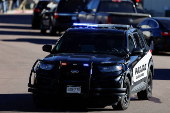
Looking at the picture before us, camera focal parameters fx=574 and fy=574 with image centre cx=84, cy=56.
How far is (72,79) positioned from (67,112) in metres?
0.58

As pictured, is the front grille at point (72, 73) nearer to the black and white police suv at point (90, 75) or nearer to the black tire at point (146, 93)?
the black and white police suv at point (90, 75)

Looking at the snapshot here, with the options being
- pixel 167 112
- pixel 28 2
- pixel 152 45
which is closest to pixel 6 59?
pixel 152 45

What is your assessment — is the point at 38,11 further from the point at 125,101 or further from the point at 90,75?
the point at 90,75

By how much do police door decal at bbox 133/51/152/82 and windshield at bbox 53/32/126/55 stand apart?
1.57ft

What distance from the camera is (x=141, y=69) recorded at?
11.4m

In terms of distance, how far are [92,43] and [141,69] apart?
3.74ft

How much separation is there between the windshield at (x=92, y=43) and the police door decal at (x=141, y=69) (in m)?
0.48

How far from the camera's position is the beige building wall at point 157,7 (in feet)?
123

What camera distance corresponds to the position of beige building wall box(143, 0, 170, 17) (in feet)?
123

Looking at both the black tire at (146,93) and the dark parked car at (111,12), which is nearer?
the black tire at (146,93)

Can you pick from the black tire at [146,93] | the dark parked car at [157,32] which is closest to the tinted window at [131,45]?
the black tire at [146,93]

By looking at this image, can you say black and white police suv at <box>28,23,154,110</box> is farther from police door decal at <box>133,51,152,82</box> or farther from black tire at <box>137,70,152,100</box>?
black tire at <box>137,70,152,100</box>

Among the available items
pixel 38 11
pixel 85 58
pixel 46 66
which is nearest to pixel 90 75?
pixel 85 58

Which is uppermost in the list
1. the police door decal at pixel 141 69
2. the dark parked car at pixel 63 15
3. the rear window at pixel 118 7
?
the police door decal at pixel 141 69
